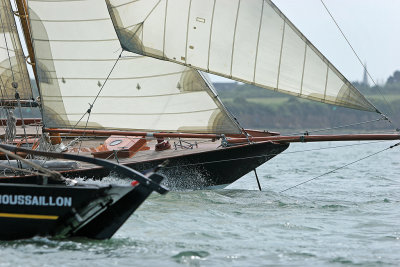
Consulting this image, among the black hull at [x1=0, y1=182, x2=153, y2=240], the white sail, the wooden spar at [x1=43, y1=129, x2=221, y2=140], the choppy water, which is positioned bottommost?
the choppy water

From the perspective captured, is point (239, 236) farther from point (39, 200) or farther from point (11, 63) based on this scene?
point (11, 63)

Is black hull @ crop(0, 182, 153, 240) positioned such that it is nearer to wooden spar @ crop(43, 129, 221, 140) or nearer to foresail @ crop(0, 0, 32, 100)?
wooden spar @ crop(43, 129, 221, 140)

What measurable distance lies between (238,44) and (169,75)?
228 cm

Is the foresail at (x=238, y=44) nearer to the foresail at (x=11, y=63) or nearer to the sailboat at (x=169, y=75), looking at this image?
the sailboat at (x=169, y=75)

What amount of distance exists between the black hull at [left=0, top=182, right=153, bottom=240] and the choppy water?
0.17 meters

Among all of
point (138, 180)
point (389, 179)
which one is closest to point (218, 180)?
point (138, 180)

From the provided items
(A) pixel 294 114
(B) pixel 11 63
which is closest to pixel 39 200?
(B) pixel 11 63

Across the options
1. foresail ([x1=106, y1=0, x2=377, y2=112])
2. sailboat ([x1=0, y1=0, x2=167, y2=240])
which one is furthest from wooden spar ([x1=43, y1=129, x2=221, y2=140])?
sailboat ([x1=0, y1=0, x2=167, y2=240])

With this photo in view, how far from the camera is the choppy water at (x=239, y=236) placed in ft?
33.5

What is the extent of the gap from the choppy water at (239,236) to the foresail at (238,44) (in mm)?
2166

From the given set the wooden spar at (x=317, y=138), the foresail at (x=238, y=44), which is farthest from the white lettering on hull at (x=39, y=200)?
the wooden spar at (x=317, y=138)

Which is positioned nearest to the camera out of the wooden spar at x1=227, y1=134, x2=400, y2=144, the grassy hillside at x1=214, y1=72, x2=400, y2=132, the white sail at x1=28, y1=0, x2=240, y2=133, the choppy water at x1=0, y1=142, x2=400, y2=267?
the choppy water at x1=0, y1=142, x2=400, y2=267

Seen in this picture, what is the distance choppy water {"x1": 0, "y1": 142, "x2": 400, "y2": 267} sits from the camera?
10219 millimetres

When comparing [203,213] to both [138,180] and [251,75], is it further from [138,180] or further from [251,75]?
[138,180]
